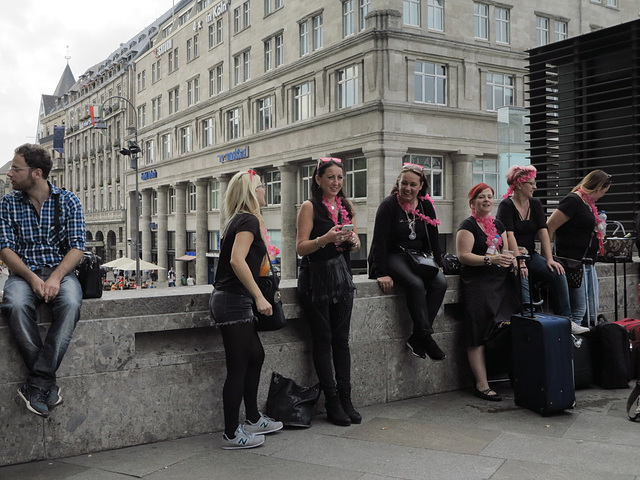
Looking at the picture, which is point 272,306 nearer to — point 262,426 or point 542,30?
point 262,426

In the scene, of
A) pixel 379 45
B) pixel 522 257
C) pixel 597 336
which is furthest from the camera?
pixel 379 45

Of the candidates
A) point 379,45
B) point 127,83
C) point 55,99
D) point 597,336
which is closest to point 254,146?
point 379,45

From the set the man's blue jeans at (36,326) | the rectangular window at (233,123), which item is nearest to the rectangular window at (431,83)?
the rectangular window at (233,123)

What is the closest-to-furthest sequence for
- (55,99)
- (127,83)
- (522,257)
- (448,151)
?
(522,257) → (448,151) → (127,83) → (55,99)

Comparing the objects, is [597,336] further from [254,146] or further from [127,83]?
[127,83]

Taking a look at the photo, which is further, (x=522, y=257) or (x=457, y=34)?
(x=457, y=34)

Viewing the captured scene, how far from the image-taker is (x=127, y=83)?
6781 cm

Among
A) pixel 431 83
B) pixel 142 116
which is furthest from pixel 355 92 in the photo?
pixel 142 116

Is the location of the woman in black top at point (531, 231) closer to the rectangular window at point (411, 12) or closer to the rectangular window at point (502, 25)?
the rectangular window at point (411, 12)

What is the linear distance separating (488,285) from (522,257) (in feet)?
1.26

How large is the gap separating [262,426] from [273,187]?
38.5 metres

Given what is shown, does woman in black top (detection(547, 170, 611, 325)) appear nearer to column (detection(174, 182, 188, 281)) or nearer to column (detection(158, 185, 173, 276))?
column (detection(174, 182, 188, 281))

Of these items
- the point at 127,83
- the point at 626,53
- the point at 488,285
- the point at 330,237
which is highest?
the point at 127,83

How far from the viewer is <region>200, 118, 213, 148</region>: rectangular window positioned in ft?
162
